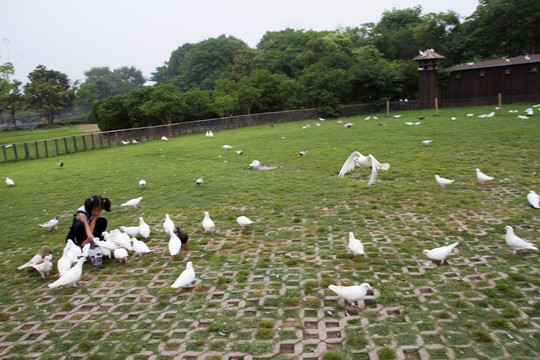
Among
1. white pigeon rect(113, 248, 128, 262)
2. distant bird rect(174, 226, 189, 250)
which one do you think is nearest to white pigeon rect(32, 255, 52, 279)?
white pigeon rect(113, 248, 128, 262)

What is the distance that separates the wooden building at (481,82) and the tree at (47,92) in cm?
4531

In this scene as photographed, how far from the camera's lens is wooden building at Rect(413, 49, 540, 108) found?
26625mm

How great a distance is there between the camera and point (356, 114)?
106 feet

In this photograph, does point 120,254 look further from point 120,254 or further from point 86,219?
point 86,219

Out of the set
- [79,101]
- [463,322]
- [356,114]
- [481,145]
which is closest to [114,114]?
[356,114]

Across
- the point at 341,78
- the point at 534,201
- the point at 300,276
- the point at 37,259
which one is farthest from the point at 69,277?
the point at 341,78

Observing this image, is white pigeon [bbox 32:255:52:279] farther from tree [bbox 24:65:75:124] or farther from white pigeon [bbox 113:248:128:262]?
tree [bbox 24:65:75:124]

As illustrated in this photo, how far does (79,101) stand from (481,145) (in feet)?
231

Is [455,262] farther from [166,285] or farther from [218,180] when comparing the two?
[218,180]

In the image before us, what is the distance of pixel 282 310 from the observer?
3953 mm

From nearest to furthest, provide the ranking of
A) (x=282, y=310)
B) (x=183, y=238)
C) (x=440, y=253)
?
(x=282, y=310) → (x=440, y=253) → (x=183, y=238)

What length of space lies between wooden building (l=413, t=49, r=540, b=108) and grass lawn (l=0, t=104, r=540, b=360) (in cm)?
2069

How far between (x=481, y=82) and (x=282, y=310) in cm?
3057

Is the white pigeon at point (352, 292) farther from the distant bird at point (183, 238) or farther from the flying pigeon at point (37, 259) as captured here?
the flying pigeon at point (37, 259)
